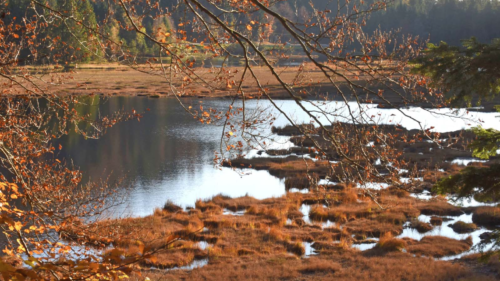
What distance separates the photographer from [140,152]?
2598 cm

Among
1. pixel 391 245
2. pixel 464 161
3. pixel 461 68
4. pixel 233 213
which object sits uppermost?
pixel 461 68

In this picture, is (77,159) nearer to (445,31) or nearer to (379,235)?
(379,235)

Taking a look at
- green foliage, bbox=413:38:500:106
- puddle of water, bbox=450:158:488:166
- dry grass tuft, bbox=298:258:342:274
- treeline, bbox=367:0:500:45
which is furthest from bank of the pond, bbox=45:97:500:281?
treeline, bbox=367:0:500:45

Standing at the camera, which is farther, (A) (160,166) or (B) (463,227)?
(A) (160,166)

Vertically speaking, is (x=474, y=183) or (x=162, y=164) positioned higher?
(x=474, y=183)

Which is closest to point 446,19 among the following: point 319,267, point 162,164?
point 162,164

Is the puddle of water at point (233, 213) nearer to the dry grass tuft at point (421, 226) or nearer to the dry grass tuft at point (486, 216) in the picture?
the dry grass tuft at point (421, 226)

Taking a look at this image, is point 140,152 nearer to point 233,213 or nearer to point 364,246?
point 233,213

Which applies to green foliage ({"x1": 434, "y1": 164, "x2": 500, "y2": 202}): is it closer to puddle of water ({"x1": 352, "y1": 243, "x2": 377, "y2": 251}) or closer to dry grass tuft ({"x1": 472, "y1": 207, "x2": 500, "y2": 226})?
puddle of water ({"x1": 352, "y1": 243, "x2": 377, "y2": 251})

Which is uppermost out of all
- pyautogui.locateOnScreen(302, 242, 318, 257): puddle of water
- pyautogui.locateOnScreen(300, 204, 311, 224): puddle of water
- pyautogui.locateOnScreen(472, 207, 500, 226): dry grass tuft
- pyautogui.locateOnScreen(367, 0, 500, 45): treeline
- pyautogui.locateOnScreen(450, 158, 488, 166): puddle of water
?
pyautogui.locateOnScreen(367, 0, 500, 45): treeline

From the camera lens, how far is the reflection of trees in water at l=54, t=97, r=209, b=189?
22.2m

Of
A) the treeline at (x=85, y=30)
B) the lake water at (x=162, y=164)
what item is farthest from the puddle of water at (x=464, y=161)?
the treeline at (x=85, y=30)

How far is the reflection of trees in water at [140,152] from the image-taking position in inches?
876

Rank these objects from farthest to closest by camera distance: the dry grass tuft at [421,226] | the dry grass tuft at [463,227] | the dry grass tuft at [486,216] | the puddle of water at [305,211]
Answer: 1. the puddle of water at [305,211]
2. the dry grass tuft at [486,216]
3. the dry grass tuft at [421,226]
4. the dry grass tuft at [463,227]
